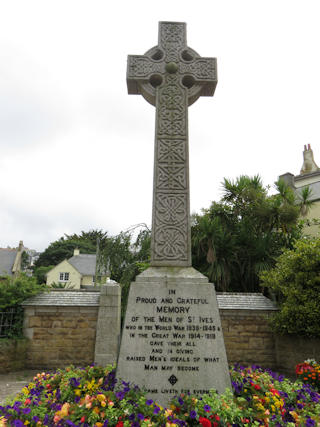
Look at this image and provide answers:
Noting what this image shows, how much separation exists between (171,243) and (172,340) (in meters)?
1.14

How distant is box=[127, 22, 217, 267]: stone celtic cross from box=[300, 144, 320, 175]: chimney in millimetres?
28919

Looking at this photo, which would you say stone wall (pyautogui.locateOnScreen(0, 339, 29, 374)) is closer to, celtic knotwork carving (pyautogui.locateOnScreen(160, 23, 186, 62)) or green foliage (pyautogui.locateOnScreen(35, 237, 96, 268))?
celtic knotwork carving (pyautogui.locateOnScreen(160, 23, 186, 62))

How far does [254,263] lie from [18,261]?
28.9 meters

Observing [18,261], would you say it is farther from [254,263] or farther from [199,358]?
[199,358]

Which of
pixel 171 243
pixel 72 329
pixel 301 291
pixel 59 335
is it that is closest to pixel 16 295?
pixel 59 335

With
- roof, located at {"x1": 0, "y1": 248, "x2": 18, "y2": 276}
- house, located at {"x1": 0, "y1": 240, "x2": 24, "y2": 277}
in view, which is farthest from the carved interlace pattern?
roof, located at {"x1": 0, "y1": 248, "x2": 18, "y2": 276}

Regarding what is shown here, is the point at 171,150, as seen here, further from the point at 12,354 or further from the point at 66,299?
the point at 12,354

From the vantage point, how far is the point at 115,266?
41.1 ft

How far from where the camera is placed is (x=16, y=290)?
26.5 ft

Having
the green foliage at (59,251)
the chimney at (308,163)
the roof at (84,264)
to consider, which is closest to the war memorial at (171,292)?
the chimney at (308,163)

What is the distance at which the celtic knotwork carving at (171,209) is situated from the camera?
3.76 metres

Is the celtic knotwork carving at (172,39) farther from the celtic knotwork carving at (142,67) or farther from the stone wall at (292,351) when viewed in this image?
the stone wall at (292,351)

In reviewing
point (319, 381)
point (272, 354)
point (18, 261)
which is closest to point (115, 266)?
point (272, 354)

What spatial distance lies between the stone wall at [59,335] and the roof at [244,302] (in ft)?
12.1
